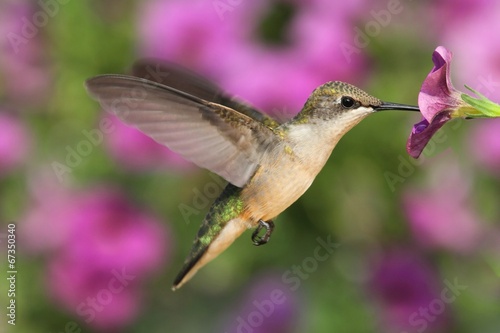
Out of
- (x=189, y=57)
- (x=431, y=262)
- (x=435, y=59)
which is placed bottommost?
(x=431, y=262)

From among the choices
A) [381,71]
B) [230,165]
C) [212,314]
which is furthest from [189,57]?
[230,165]

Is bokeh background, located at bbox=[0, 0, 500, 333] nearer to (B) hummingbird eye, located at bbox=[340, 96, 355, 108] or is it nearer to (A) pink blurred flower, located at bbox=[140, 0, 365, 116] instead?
(A) pink blurred flower, located at bbox=[140, 0, 365, 116]

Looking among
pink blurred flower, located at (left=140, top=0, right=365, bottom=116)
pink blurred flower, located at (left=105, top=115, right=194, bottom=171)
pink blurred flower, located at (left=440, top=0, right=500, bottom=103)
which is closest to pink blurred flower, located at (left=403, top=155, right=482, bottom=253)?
pink blurred flower, located at (left=440, top=0, right=500, bottom=103)

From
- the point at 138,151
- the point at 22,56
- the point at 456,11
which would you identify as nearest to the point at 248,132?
the point at 138,151

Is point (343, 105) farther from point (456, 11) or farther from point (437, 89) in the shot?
point (456, 11)

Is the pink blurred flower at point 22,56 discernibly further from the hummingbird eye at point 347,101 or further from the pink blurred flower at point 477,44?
the hummingbird eye at point 347,101

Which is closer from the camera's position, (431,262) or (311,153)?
(311,153)

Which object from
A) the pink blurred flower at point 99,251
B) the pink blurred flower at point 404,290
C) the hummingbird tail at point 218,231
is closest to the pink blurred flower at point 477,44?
the pink blurred flower at point 404,290

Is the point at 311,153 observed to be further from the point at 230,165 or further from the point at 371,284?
the point at 371,284
